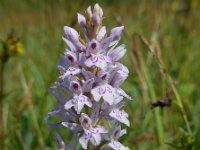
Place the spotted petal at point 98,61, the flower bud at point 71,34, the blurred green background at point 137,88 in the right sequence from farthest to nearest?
the blurred green background at point 137,88
the flower bud at point 71,34
the spotted petal at point 98,61

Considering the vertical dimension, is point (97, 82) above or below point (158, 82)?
below

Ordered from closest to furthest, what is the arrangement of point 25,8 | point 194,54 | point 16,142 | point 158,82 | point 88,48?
point 88,48 → point 16,142 → point 158,82 → point 194,54 → point 25,8

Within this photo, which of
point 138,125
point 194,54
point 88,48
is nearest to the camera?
point 88,48

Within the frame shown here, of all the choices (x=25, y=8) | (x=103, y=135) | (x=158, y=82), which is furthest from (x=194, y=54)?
(x=25, y=8)

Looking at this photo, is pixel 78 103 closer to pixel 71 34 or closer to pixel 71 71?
pixel 71 71

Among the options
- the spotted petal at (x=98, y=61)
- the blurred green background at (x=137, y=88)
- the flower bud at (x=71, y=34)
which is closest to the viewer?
the spotted petal at (x=98, y=61)

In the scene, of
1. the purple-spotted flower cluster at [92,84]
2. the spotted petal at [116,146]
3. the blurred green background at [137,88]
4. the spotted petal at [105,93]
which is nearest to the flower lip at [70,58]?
the purple-spotted flower cluster at [92,84]

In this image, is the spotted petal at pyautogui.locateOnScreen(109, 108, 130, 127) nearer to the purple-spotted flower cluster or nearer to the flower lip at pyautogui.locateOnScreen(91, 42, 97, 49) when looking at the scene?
the purple-spotted flower cluster

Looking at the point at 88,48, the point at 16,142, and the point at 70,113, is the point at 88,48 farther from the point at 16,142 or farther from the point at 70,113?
the point at 16,142

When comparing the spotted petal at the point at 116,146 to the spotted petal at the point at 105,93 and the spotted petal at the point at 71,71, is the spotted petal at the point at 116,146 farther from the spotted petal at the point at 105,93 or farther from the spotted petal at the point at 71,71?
the spotted petal at the point at 71,71
